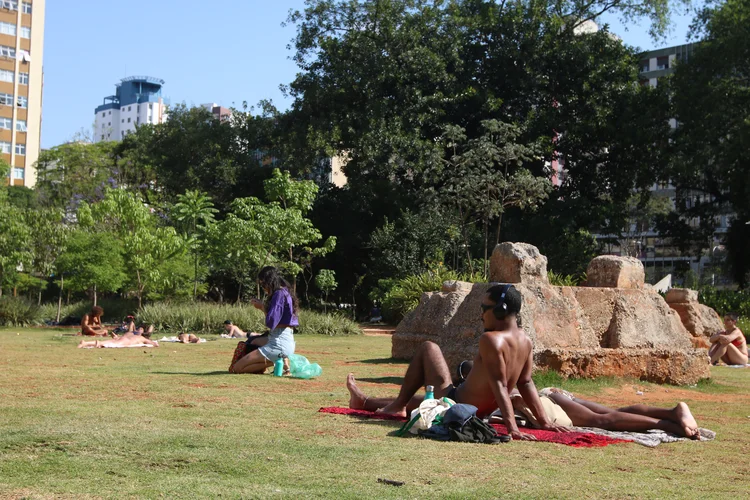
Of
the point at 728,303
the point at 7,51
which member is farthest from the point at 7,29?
the point at 728,303

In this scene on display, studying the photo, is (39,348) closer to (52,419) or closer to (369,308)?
(52,419)

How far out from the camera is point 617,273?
13.5 m

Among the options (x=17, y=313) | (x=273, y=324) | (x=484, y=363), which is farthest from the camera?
(x=17, y=313)

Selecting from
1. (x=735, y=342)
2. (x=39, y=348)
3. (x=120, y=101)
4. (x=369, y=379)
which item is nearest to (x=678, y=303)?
(x=735, y=342)

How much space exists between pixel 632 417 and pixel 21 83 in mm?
78296

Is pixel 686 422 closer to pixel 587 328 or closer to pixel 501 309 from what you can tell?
pixel 501 309

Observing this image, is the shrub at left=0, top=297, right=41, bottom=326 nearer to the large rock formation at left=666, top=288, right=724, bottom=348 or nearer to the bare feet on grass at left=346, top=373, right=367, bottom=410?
the large rock formation at left=666, top=288, right=724, bottom=348

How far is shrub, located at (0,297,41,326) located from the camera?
26594 mm

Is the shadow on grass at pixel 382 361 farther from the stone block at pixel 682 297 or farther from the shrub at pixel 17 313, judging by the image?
the shrub at pixel 17 313

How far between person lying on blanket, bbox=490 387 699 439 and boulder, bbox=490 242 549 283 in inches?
184

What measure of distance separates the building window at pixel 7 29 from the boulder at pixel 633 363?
75.4 m

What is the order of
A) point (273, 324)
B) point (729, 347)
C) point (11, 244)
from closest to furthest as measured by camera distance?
point (273, 324), point (729, 347), point (11, 244)

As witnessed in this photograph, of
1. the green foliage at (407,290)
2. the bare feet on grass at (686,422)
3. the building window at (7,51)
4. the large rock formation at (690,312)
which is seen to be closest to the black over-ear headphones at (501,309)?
the bare feet on grass at (686,422)

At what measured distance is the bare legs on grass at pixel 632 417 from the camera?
7391 millimetres
